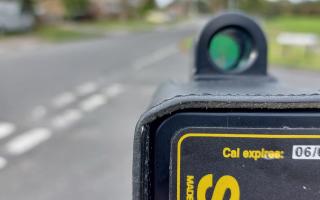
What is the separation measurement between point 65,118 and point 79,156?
2065 mm

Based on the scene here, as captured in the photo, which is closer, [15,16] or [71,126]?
[71,126]

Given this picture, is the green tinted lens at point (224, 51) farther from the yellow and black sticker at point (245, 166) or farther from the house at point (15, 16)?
the house at point (15, 16)

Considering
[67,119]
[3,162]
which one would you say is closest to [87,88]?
[67,119]

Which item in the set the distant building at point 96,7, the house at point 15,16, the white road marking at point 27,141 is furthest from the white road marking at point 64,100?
the distant building at point 96,7

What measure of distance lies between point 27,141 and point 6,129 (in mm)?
719

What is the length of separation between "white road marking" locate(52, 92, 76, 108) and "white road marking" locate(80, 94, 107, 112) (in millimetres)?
294

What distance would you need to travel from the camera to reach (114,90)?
32.0ft

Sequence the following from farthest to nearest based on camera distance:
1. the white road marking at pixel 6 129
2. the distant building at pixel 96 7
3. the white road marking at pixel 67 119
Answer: the distant building at pixel 96 7 → the white road marking at pixel 67 119 → the white road marking at pixel 6 129

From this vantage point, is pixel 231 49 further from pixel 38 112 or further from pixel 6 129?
A: pixel 38 112

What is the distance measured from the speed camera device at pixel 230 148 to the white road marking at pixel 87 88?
26.6 ft

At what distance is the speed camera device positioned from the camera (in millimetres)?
1120

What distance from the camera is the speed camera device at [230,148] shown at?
3.67 ft

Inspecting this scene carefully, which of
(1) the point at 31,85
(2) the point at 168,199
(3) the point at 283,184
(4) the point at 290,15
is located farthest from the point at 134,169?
(4) the point at 290,15

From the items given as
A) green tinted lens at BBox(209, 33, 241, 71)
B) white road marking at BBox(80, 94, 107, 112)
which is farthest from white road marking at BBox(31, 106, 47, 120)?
green tinted lens at BBox(209, 33, 241, 71)
